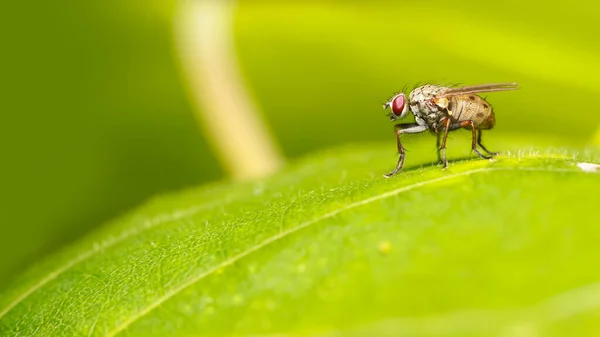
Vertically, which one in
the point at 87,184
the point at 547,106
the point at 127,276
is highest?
the point at 127,276

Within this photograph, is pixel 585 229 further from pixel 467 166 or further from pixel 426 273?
pixel 467 166

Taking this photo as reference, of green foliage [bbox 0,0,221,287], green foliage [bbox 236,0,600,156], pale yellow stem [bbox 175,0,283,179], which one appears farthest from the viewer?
green foliage [bbox 0,0,221,287]

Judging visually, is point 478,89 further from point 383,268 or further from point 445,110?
point 383,268

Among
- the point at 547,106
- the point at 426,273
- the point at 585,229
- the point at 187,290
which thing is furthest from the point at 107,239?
the point at 547,106

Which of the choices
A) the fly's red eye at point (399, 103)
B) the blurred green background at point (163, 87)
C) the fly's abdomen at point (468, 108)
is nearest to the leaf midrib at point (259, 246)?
the fly's abdomen at point (468, 108)

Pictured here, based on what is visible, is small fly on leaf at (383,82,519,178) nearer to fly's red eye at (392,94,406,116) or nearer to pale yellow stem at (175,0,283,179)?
fly's red eye at (392,94,406,116)

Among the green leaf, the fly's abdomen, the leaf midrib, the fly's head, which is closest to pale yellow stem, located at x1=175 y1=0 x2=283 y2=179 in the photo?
the fly's head
